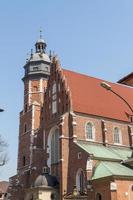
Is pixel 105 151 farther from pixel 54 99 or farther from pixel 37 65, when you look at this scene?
pixel 37 65

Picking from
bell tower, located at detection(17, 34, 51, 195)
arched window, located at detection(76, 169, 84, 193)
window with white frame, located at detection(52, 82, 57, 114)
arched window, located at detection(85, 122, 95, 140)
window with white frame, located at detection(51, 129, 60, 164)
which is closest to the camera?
arched window, located at detection(76, 169, 84, 193)

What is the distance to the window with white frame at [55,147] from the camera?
41938 mm

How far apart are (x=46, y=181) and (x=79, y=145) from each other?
18.0 feet

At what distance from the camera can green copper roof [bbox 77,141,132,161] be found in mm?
37250

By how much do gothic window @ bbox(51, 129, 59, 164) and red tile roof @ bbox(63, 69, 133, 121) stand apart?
4.45 metres

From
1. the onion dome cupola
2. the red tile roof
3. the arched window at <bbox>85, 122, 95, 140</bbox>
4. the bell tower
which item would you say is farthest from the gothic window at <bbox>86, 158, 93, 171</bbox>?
the onion dome cupola

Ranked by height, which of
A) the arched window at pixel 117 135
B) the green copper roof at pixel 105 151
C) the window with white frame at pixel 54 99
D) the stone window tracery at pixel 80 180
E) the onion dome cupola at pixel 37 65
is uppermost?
the onion dome cupola at pixel 37 65

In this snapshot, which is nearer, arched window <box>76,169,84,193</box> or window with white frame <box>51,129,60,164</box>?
arched window <box>76,169,84,193</box>

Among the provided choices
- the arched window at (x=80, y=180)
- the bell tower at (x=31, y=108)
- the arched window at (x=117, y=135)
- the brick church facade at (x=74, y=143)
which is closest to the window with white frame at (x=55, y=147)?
the brick church facade at (x=74, y=143)

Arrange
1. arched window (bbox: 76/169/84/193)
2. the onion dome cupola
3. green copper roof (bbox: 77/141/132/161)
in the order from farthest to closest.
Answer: the onion dome cupola → green copper roof (bbox: 77/141/132/161) → arched window (bbox: 76/169/84/193)

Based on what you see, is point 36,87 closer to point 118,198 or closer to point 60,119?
point 60,119

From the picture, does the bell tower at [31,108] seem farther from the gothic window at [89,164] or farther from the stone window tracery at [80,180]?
the gothic window at [89,164]

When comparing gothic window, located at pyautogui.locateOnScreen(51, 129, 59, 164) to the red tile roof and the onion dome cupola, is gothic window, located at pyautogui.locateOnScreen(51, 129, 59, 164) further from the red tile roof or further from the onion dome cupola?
the onion dome cupola

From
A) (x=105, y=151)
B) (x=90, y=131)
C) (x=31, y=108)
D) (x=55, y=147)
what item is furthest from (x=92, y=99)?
(x=31, y=108)
